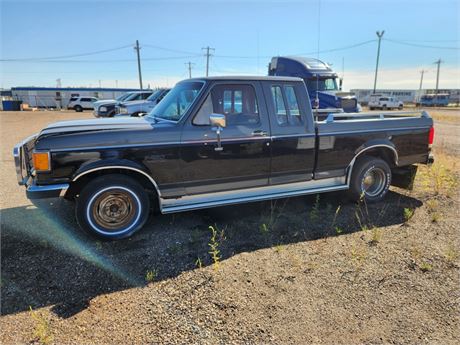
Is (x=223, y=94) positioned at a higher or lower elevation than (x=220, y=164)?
higher

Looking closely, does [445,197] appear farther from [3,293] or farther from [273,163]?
[3,293]

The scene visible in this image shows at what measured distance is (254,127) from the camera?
4426mm

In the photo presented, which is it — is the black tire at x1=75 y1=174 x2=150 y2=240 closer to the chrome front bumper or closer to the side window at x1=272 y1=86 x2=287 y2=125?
the chrome front bumper

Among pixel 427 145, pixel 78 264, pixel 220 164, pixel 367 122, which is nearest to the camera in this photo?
pixel 78 264

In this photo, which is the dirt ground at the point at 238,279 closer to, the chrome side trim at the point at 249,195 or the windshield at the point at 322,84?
Result: the chrome side trim at the point at 249,195

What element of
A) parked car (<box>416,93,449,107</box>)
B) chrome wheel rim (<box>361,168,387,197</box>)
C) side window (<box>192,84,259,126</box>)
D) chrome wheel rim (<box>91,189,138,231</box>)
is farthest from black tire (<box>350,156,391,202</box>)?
parked car (<box>416,93,449,107</box>)

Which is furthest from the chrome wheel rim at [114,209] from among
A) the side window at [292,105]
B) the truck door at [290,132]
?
the side window at [292,105]

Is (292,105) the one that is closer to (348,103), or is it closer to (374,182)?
(374,182)

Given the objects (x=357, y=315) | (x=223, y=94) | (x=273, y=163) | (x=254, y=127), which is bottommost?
(x=357, y=315)

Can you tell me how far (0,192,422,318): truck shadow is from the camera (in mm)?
3100

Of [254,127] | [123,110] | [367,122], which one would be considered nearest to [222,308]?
[254,127]

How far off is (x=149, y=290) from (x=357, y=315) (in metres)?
1.92

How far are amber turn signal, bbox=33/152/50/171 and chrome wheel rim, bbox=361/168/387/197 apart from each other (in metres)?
4.73

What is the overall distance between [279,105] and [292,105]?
23 centimetres
